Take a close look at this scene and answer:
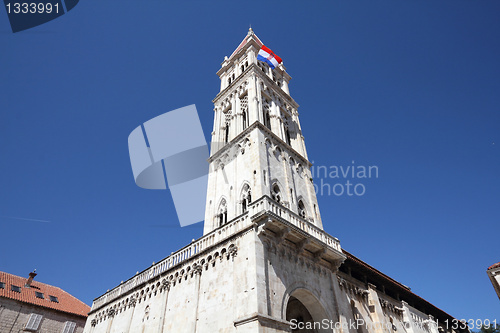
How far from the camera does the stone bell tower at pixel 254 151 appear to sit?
68.3 feet

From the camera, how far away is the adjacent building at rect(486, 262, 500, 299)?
897 inches

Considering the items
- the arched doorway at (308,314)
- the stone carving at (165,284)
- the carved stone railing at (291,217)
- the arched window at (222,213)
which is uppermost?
the arched window at (222,213)

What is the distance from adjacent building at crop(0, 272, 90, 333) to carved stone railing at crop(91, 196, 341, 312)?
1362cm

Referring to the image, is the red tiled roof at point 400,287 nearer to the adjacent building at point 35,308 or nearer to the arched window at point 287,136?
the arched window at point 287,136

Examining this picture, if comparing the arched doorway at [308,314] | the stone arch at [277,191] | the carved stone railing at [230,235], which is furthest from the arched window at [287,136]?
the arched doorway at [308,314]

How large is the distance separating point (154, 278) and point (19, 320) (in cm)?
1872

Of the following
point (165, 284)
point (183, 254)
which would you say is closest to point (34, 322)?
point (165, 284)

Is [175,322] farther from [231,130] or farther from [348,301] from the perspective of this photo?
[231,130]

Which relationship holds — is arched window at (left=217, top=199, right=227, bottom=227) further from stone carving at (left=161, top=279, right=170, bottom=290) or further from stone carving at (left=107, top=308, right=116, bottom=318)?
stone carving at (left=107, top=308, right=116, bottom=318)

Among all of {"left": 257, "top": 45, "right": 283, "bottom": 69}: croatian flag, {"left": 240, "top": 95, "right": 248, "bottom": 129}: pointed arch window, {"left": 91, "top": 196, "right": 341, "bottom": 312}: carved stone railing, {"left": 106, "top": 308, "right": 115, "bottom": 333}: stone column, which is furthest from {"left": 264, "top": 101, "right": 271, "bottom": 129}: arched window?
{"left": 106, "top": 308, "right": 115, "bottom": 333}: stone column

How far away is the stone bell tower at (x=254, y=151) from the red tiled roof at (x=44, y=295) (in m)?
23.1

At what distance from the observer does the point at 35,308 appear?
2995cm

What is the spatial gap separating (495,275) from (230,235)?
21774mm

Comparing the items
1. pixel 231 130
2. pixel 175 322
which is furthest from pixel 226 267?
pixel 231 130
